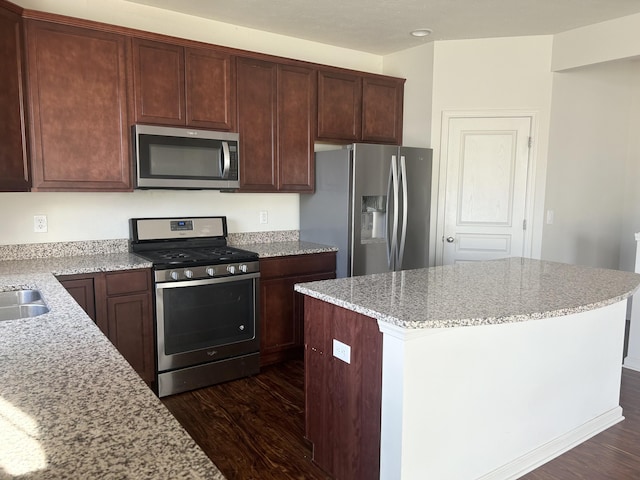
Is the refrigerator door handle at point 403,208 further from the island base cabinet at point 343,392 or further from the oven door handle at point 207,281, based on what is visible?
the island base cabinet at point 343,392

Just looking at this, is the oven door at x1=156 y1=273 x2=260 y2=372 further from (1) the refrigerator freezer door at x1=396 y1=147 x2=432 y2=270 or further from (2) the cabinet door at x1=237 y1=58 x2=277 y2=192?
(1) the refrigerator freezer door at x1=396 y1=147 x2=432 y2=270

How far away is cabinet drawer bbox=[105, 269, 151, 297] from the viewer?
9.08 ft

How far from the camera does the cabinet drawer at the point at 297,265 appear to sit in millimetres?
3395

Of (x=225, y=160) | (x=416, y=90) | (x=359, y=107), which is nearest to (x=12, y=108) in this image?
(x=225, y=160)

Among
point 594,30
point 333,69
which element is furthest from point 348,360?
point 594,30

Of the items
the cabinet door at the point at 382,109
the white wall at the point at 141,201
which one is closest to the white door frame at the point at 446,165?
the cabinet door at the point at 382,109

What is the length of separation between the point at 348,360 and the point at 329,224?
1881mm

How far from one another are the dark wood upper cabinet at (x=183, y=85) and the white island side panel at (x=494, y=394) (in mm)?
2170

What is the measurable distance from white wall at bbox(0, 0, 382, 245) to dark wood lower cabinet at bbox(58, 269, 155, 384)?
2.04ft

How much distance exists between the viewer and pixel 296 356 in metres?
3.65

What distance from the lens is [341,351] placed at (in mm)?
2043

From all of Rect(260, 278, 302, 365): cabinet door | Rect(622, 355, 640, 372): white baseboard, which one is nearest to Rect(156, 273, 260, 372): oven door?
Rect(260, 278, 302, 365): cabinet door

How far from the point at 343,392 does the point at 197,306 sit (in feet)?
4.48

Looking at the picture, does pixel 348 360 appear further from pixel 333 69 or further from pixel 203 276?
pixel 333 69
